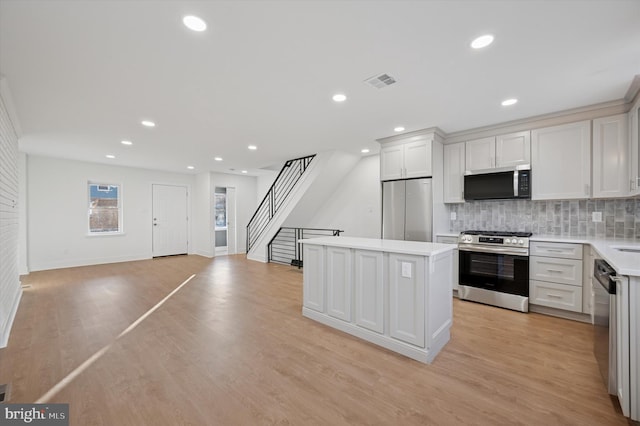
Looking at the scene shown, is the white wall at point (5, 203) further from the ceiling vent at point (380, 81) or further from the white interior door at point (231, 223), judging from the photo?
the white interior door at point (231, 223)

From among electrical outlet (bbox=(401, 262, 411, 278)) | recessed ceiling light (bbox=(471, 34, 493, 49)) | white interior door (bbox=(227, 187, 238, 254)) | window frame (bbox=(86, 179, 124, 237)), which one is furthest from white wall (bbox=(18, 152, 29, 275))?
recessed ceiling light (bbox=(471, 34, 493, 49))

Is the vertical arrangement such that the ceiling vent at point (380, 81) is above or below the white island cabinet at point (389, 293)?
above

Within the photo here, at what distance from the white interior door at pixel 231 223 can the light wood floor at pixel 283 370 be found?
5146mm

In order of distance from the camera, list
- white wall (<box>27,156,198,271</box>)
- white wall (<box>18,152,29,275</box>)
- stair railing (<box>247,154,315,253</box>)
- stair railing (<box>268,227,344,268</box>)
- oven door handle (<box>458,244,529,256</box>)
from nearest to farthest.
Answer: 1. oven door handle (<box>458,244,529,256</box>)
2. white wall (<box>18,152,29,275</box>)
3. white wall (<box>27,156,198,271</box>)
4. stair railing (<box>247,154,315,253</box>)
5. stair railing (<box>268,227,344,268</box>)

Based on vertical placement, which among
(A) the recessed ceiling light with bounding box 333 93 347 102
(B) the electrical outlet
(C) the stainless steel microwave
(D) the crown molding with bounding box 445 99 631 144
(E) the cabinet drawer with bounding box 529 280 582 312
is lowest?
(E) the cabinet drawer with bounding box 529 280 582 312

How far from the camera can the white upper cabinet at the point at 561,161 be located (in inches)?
135

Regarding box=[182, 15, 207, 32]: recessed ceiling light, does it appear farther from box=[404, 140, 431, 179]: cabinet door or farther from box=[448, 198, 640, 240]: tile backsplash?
box=[448, 198, 640, 240]: tile backsplash

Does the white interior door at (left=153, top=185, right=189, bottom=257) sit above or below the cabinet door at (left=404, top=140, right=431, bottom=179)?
below

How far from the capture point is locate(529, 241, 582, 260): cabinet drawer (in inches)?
127

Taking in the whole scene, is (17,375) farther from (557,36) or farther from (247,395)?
(557,36)

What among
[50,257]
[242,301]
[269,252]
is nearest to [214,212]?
[269,252]

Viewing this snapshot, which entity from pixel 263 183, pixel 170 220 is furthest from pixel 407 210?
pixel 170 220

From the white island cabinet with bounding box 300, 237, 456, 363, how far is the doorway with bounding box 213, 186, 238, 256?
6.39 meters

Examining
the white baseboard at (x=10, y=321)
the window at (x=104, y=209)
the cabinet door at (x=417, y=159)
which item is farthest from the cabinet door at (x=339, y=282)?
the window at (x=104, y=209)
